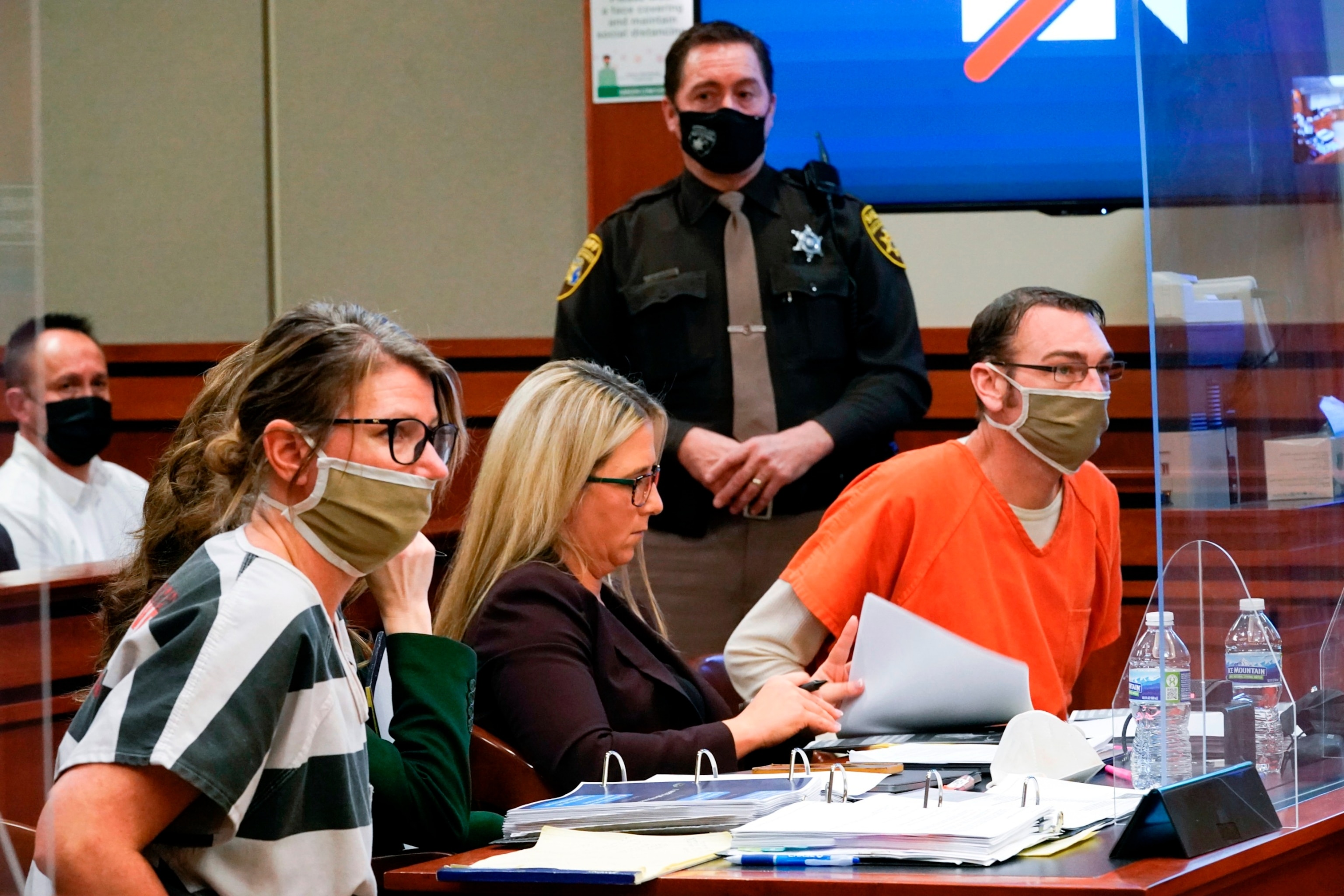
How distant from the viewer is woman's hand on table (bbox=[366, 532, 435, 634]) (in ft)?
5.77

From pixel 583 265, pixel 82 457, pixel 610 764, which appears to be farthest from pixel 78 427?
pixel 610 764

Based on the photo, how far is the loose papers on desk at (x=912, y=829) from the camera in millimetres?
1385

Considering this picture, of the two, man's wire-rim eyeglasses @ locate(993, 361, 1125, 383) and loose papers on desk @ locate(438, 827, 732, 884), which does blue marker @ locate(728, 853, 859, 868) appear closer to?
loose papers on desk @ locate(438, 827, 732, 884)

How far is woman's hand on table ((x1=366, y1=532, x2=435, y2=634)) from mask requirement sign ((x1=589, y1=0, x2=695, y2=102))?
2548 mm

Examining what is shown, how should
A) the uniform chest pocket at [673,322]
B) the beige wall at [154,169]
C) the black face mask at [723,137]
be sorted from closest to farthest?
the black face mask at [723,137]
the uniform chest pocket at [673,322]
the beige wall at [154,169]

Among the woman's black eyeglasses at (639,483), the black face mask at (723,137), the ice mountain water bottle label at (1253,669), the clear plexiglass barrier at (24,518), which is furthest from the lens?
the black face mask at (723,137)

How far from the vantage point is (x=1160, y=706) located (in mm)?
1563

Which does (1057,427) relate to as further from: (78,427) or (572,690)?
(78,427)

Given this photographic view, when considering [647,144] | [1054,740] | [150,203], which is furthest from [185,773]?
[150,203]

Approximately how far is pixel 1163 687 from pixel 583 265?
2131mm

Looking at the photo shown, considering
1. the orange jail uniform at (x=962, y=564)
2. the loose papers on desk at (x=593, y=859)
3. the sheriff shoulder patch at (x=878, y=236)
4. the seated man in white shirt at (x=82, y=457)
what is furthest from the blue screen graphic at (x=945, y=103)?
the loose papers on desk at (x=593, y=859)

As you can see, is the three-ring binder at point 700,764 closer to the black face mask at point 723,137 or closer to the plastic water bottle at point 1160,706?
the plastic water bottle at point 1160,706

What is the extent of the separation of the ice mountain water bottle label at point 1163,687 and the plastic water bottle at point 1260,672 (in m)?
0.09

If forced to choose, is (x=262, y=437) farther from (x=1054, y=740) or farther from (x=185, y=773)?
(x=1054, y=740)
